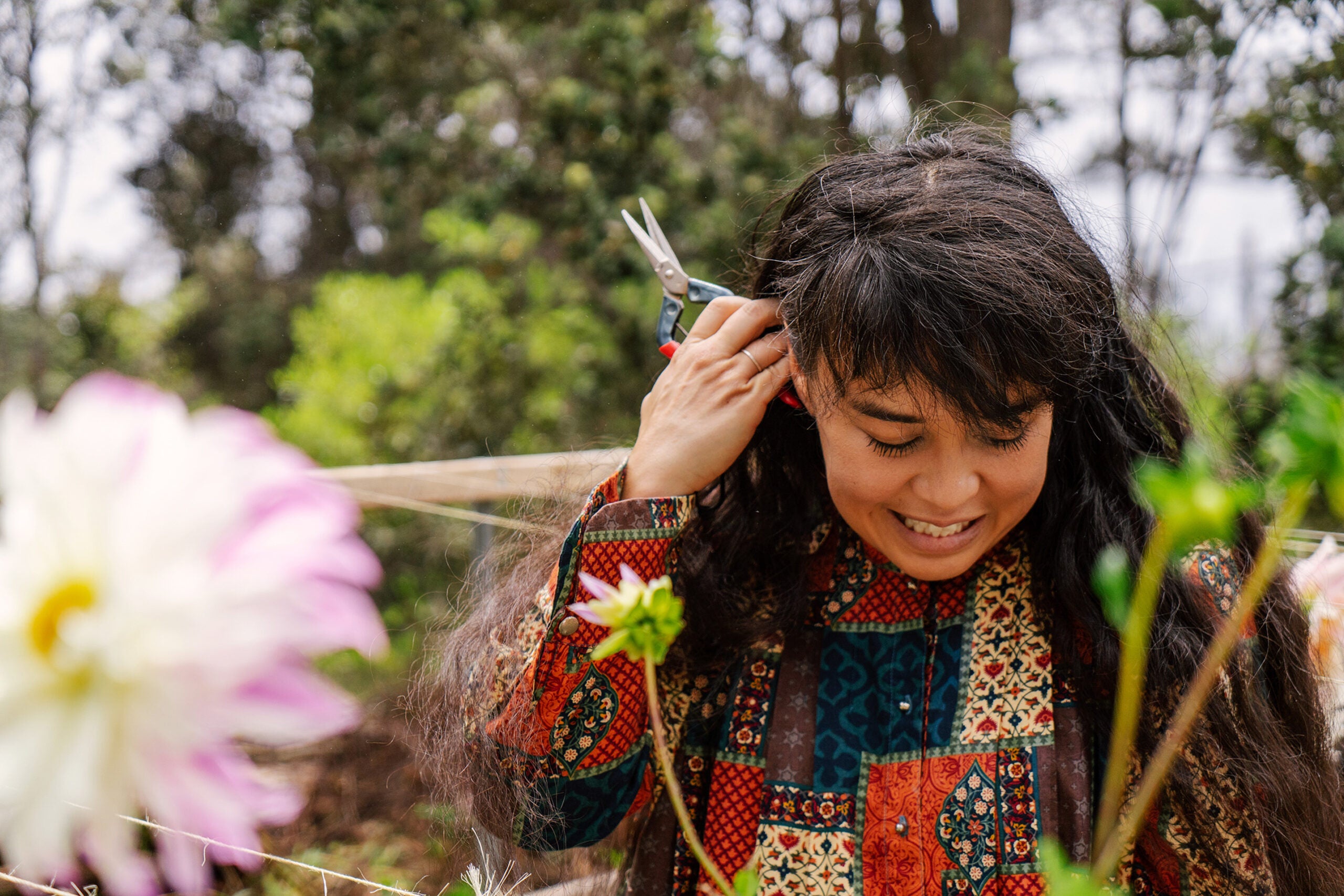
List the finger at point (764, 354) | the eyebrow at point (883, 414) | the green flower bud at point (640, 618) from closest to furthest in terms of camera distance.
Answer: the green flower bud at point (640, 618)
the eyebrow at point (883, 414)
the finger at point (764, 354)

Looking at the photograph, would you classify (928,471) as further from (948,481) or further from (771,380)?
(771,380)

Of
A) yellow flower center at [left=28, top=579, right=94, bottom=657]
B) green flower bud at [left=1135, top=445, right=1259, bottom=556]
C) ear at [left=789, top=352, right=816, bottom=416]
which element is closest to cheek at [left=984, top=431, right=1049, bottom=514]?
ear at [left=789, top=352, right=816, bottom=416]

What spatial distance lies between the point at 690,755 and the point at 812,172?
81 centimetres

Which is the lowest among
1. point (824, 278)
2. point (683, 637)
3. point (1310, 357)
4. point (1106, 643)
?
point (1310, 357)

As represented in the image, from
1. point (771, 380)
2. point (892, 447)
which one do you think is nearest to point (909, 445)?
point (892, 447)

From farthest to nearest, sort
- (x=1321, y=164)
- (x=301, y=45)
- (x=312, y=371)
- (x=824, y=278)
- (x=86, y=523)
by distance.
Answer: (x=312, y=371) → (x=301, y=45) → (x=1321, y=164) → (x=824, y=278) → (x=86, y=523)

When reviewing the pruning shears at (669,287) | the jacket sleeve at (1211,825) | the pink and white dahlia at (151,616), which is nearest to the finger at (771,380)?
the pruning shears at (669,287)

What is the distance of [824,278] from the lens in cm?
113

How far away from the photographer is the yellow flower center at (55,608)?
25 centimetres

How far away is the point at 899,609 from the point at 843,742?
191 mm

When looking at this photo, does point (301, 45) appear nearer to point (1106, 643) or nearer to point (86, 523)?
point (1106, 643)

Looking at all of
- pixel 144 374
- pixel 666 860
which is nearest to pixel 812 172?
pixel 666 860

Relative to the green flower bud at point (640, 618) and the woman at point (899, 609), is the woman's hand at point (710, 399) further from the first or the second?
the green flower bud at point (640, 618)

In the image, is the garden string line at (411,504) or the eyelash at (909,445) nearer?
the eyelash at (909,445)
